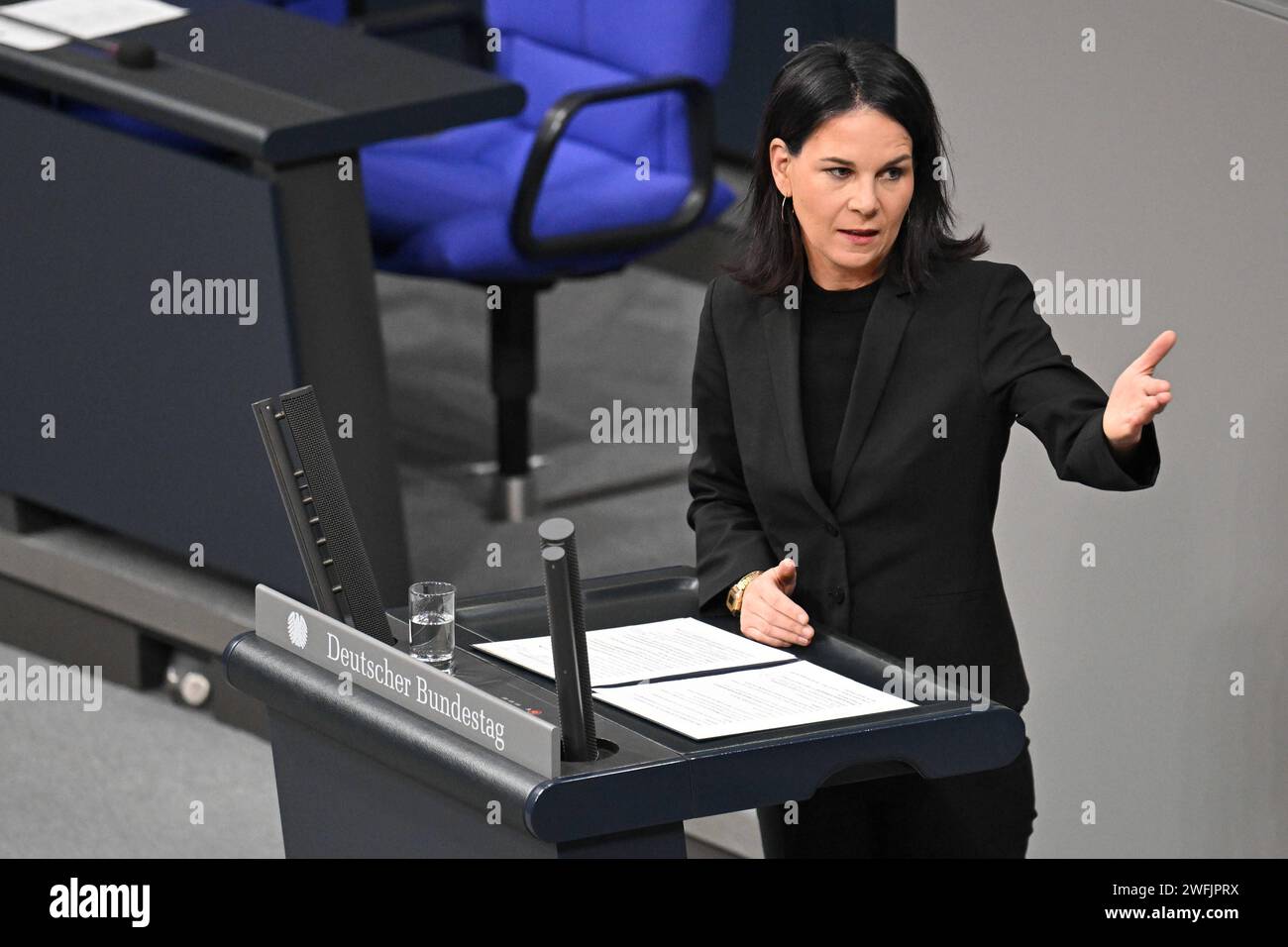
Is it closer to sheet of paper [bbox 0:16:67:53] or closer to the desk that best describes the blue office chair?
the desk

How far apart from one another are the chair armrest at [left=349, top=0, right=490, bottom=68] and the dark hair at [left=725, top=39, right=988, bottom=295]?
2.92 m

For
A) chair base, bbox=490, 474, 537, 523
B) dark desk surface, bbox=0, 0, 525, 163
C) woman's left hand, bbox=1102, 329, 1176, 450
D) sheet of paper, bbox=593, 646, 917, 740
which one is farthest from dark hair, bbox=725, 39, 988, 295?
chair base, bbox=490, 474, 537, 523

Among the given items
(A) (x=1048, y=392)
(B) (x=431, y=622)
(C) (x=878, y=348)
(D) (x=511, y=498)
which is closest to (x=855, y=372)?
(C) (x=878, y=348)

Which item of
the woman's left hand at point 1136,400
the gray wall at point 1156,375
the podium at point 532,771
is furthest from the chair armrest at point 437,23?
the woman's left hand at point 1136,400

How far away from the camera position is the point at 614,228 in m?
4.24

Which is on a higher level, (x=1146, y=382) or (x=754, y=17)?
(x=754, y=17)

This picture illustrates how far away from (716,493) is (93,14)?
2.28 m

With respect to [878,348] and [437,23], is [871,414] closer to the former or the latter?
[878,348]

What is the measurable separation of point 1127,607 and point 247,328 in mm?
1596

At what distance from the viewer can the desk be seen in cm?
349

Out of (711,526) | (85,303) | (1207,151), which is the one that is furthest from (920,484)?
(85,303)
